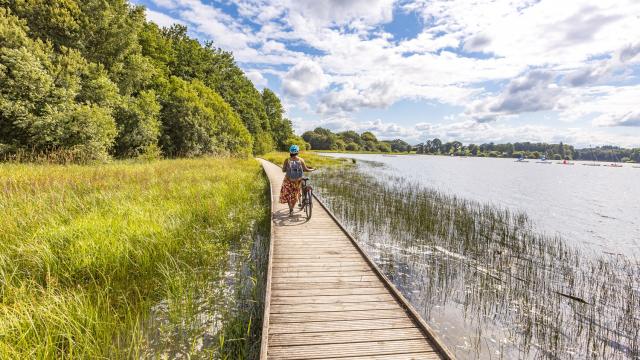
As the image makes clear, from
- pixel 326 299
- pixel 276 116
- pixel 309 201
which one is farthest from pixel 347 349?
pixel 276 116

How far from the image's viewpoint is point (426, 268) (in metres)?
7.54

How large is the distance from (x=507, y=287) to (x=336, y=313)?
4961 millimetres

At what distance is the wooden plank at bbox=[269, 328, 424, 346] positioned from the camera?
3549mm

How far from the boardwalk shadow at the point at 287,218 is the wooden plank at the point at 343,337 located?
212 inches

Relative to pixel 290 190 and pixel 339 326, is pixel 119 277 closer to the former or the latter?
pixel 339 326

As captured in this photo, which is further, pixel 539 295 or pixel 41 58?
pixel 41 58

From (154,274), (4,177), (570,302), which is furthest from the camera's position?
(4,177)

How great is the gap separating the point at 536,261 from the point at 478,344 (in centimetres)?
566

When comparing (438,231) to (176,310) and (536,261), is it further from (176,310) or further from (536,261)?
(176,310)

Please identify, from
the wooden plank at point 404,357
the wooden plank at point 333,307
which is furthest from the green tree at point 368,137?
the wooden plank at point 404,357

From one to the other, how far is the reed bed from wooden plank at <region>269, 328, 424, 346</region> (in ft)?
4.45

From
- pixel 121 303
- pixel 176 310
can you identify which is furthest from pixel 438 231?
pixel 121 303

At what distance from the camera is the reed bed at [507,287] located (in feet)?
15.7

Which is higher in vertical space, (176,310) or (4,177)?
(4,177)
